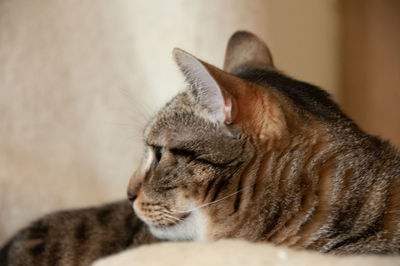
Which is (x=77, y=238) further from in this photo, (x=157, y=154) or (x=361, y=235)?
(x=361, y=235)

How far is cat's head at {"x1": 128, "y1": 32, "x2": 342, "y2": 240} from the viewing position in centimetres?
81

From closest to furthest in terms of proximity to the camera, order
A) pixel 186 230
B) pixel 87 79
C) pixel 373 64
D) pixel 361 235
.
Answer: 1. pixel 361 235
2. pixel 186 230
3. pixel 87 79
4. pixel 373 64

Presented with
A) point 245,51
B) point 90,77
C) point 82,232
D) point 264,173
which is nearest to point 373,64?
point 245,51

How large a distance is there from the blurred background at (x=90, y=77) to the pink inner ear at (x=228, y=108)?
0.55m

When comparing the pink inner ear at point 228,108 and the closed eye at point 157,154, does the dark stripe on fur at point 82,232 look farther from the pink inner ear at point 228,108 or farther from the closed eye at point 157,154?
the pink inner ear at point 228,108

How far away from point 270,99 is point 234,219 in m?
0.23

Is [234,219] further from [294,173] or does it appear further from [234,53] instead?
[234,53]

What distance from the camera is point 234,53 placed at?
1.17 m

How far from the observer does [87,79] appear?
1488mm

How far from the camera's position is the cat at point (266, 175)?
77 centimetres

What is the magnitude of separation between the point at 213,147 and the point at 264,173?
0.33ft

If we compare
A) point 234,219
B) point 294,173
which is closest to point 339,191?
point 294,173

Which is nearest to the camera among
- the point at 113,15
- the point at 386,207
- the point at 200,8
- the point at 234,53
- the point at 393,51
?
the point at 386,207

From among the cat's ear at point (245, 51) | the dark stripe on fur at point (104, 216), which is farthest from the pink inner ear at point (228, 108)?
the dark stripe on fur at point (104, 216)
